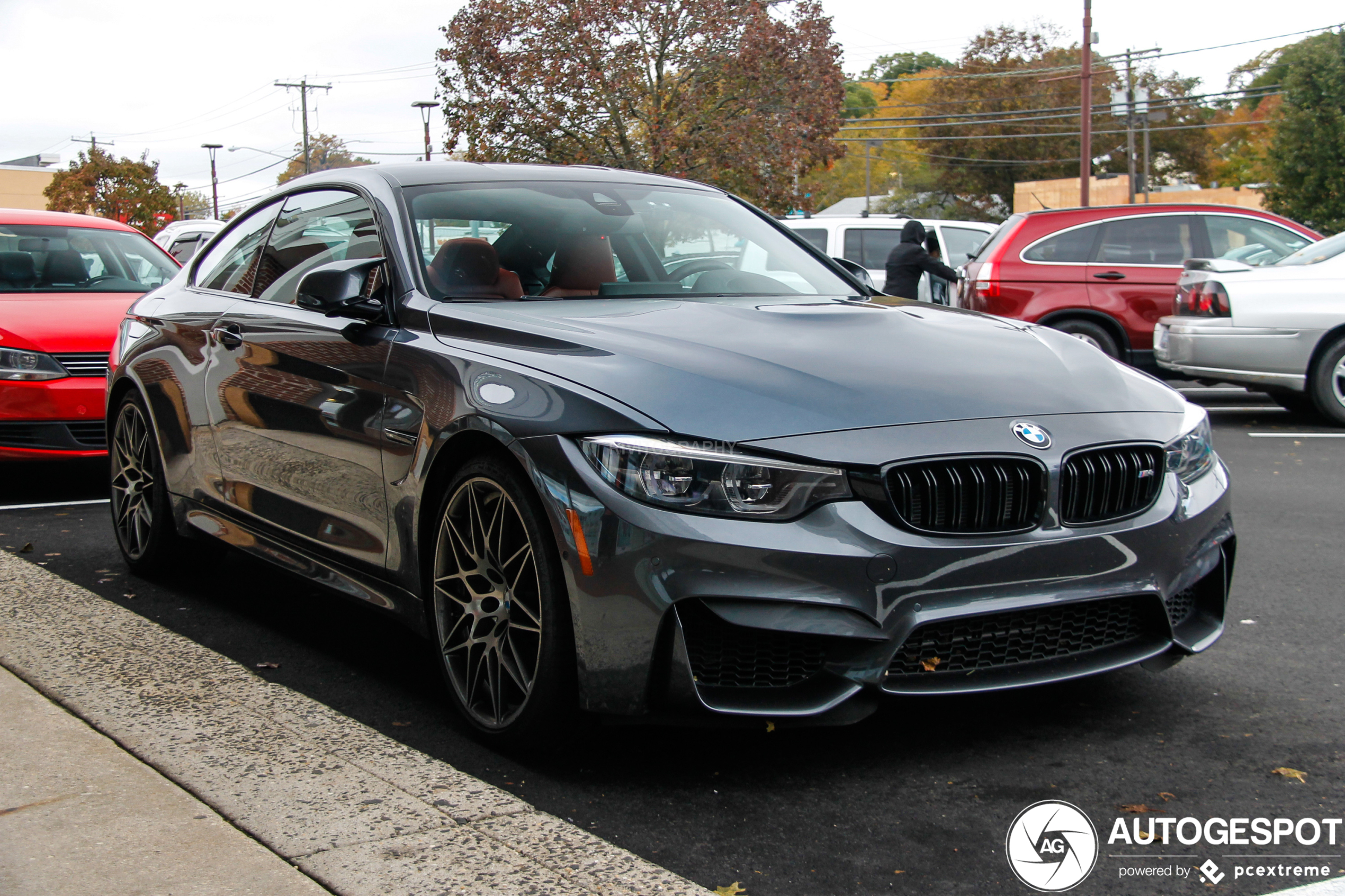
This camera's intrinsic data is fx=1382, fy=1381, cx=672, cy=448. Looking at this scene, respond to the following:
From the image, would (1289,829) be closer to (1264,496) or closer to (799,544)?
(799,544)

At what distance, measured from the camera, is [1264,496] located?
7.34 meters

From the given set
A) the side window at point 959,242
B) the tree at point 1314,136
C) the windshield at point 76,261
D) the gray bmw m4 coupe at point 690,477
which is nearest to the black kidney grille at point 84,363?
the windshield at point 76,261

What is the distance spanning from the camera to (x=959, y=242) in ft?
54.5

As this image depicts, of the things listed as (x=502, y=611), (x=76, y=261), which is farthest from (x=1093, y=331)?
(x=502, y=611)

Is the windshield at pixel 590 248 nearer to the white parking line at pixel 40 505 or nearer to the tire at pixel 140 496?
the tire at pixel 140 496

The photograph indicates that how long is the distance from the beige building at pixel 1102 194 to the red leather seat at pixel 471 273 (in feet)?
233

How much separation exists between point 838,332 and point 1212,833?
5.02ft

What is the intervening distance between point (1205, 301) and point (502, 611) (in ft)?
28.1

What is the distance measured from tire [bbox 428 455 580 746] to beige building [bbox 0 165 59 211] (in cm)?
10911

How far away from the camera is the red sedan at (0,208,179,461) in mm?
7453

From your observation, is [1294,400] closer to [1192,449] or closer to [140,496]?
[1192,449]

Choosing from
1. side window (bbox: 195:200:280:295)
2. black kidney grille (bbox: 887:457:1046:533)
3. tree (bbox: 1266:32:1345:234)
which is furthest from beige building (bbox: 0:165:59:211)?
black kidney grille (bbox: 887:457:1046:533)

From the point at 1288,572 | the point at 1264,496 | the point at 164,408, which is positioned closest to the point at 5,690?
the point at 164,408

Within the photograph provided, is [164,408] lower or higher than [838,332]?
lower
